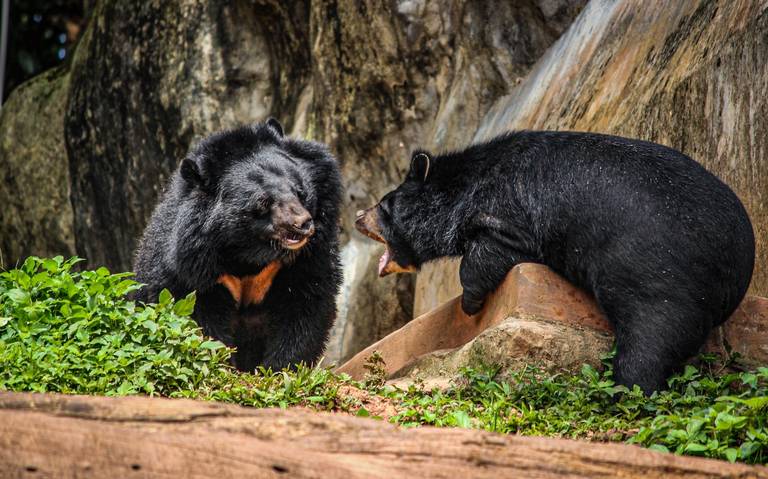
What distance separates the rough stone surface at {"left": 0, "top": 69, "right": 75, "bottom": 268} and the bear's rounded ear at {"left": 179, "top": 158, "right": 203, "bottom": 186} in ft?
21.3

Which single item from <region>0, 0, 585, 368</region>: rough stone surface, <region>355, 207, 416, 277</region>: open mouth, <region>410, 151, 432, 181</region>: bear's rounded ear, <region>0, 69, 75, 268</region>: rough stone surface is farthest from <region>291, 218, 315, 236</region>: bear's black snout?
<region>0, 69, 75, 268</region>: rough stone surface

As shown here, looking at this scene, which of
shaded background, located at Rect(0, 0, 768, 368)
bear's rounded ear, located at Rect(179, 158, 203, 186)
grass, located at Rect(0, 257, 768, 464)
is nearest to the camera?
grass, located at Rect(0, 257, 768, 464)

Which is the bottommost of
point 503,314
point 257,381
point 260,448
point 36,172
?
point 503,314

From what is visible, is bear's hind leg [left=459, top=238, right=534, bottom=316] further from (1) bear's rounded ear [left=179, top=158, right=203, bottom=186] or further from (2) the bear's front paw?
(1) bear's rounded ear [left=179, top=158, right=203, bottom=186]

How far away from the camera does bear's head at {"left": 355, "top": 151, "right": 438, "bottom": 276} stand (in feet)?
20.9

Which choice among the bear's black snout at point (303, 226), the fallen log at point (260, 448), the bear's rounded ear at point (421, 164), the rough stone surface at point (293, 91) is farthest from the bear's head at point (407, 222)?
the rough stone surface at point (293, 91)

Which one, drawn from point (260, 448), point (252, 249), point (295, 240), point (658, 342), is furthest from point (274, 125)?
point (260, 448)

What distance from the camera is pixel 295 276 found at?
6883mm

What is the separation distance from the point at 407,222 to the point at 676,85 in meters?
1.72

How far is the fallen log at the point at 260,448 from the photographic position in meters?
3.30

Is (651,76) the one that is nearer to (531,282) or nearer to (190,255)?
(531,282)

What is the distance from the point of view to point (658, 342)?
5070 millimetres

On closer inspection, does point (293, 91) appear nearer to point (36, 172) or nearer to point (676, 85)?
point (36, 172)

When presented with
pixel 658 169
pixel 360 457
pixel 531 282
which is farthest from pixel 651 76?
pixel 360 457
